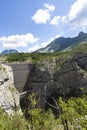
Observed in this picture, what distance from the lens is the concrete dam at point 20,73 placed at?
66.1 metres

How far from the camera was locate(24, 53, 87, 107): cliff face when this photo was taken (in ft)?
206

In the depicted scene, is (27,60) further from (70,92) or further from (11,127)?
(11,127)

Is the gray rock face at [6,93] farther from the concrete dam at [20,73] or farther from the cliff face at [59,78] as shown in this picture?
the cliff face at [59,78]

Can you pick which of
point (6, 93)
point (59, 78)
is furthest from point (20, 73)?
point (6, 93)

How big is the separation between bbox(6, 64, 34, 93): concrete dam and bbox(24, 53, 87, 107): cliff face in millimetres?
1485

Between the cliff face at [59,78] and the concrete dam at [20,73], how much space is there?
1.48 metres

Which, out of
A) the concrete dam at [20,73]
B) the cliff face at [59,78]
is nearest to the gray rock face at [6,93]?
the concrete dam at [20,73]

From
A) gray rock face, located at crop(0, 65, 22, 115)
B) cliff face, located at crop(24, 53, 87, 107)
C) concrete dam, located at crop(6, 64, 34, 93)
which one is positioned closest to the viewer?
gray rock face, located at crop(0, 65, 22, 115)

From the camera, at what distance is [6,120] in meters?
26.4

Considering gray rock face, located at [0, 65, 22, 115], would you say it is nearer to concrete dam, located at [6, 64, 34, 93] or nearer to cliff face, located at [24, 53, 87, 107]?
concrete dam, located at [6, 64, 34, 93]

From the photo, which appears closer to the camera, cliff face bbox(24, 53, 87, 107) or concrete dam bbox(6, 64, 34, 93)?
cliff face bbox(24, 53, 87, 107)

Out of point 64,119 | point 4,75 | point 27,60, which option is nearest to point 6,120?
point 64,119

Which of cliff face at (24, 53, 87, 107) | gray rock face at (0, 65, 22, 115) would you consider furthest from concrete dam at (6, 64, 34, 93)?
gray rock face at (0, 65, 22, 115)

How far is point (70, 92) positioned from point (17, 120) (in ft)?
127
